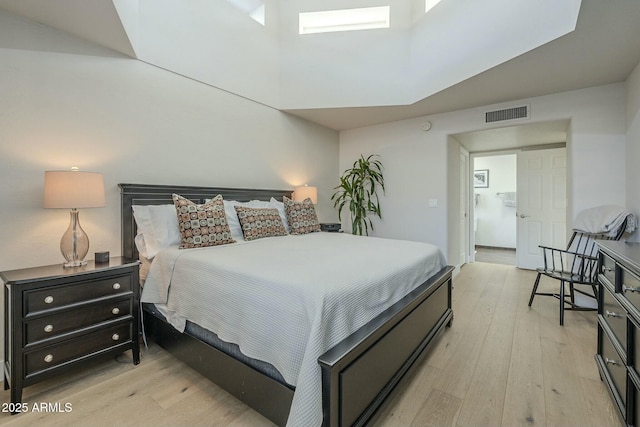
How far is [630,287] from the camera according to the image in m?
1.33

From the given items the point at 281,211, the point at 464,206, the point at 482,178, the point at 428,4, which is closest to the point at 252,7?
the point at 428,4

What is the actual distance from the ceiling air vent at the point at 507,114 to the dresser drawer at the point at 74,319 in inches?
168

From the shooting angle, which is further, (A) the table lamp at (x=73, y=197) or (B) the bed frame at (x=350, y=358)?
(A) the table lamp at (x=73, y=197)

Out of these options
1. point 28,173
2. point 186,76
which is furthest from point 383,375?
point 186,76

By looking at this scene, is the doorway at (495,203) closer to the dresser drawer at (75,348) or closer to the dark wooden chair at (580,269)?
the dark wooden chair at (580,269)

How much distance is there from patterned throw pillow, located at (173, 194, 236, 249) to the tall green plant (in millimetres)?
2439

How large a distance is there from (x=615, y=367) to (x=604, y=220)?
1770 millimetres

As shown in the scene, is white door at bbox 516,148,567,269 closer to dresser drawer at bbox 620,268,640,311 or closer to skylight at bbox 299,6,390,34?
skylight at bbox 299,6,390,34

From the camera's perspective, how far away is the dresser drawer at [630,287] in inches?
48.9

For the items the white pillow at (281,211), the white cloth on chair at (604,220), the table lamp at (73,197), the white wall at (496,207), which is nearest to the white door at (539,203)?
the white cloth on chair at (604,220)

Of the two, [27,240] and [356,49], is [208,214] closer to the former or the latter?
[27,240]

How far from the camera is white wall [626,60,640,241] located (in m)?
2.53

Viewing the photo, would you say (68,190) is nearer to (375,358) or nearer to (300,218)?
(300,218)

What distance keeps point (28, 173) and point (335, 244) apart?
229 centimetres
